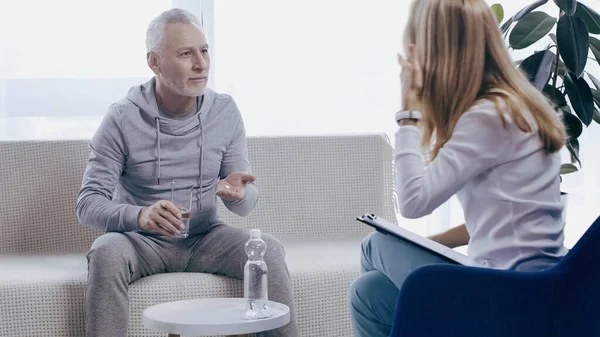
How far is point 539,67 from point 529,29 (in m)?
0.19

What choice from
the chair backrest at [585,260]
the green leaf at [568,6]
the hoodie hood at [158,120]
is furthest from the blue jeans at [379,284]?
the green leaf at [568,6]

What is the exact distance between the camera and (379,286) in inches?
73.5

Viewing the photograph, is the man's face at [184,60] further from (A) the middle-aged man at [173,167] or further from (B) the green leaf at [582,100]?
(B) the green leaf at [582,100]

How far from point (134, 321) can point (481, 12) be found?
136 centimetres

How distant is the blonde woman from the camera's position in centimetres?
158

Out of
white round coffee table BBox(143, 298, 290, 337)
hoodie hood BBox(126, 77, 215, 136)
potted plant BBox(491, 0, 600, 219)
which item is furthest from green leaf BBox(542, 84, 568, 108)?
white round coffee table BBox(143, 298, 290, 337)

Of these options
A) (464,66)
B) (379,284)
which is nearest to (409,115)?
(464,66)

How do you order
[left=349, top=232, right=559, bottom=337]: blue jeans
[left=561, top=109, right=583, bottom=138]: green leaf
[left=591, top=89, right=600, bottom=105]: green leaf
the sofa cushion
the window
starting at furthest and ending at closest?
the window → [left=591, top=89, right=600, bottom=105]: green leaf → [left=561, top=109, right=583, bottom=138]: green leaf → the sofa cushion → [left=349, top=232, right=559, bottom=337]: blue jeans

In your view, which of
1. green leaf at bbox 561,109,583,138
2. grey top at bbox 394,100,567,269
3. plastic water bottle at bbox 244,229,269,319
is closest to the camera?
grey top at bbox 394,100,567,269

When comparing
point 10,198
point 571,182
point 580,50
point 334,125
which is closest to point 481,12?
point 580,50

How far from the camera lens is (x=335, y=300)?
2629 mm

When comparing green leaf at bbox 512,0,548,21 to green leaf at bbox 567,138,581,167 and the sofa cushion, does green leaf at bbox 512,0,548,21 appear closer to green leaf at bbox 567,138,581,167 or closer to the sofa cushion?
green leaf at bbox 567,138,581,167

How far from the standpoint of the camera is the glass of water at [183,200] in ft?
7.30

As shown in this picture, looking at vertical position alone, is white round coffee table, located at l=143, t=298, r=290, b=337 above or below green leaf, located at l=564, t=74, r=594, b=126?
below
